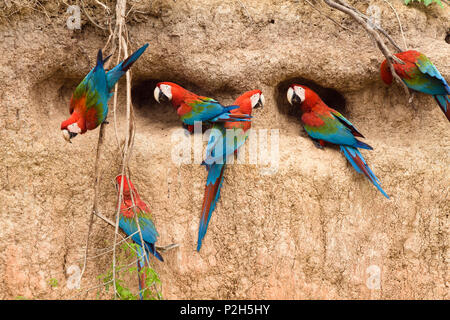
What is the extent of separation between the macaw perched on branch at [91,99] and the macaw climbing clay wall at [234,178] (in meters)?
0.33

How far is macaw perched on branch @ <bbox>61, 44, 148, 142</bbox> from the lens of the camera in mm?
2105

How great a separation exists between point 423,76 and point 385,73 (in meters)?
0.19

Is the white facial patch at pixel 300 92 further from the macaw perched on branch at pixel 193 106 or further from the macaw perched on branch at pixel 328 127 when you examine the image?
the macaw perched on branch at pixel 193 106

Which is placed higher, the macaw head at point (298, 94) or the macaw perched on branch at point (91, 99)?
the macaw perched on branch at point (91, 99)

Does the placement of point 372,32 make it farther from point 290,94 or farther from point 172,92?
point 172,92

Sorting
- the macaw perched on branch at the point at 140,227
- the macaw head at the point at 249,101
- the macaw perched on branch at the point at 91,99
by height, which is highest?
the macaw perched on branch at the point at 91,99

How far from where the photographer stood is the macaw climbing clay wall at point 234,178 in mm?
2398

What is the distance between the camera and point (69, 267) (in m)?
2.39

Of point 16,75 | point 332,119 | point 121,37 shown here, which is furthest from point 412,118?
point 16,75

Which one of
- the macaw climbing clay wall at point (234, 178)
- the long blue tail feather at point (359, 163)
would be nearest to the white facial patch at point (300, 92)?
the macaw climbing clay wall at point (234, 178)

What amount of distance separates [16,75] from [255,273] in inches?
59.3

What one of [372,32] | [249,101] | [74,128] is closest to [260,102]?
[249,101]

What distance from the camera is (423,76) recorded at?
2432 mm

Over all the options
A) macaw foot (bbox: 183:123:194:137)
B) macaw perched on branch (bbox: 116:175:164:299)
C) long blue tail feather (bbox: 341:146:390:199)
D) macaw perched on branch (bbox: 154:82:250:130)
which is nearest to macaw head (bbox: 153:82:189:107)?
macaw perched on branch (bbox: 154:82:250:130)
